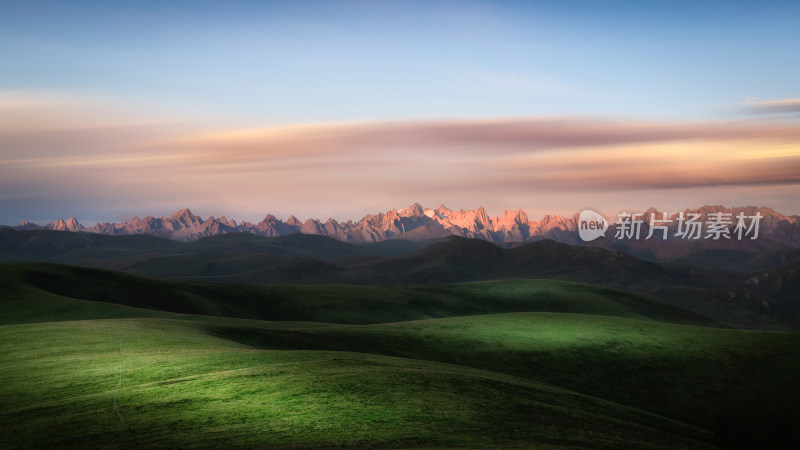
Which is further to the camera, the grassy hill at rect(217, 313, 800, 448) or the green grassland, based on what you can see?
the grassy hill at rect(217, 313, 800, 448)

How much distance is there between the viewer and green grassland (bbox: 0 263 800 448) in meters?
29.0

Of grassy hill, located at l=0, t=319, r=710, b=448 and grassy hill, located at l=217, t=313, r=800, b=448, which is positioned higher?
grassy hill, located at l=0, t=319, r=710, b=448

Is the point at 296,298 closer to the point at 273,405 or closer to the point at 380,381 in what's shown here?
the point at 380,381

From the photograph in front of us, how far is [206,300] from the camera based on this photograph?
144 metres

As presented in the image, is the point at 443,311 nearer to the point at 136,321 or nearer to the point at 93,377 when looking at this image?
the point at 136,321

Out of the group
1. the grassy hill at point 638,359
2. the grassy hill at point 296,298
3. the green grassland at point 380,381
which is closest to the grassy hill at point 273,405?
the green grassland at point 380,381

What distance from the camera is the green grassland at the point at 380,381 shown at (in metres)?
29.0

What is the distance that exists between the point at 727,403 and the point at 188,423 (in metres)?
57.9

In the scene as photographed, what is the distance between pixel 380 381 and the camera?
37.8 metres

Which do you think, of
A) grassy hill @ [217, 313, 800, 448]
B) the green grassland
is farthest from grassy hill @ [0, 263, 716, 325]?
grassy hill @ [217, 313, 800, 448]

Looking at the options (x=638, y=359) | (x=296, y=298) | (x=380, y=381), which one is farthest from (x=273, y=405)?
(x=296, y=298)

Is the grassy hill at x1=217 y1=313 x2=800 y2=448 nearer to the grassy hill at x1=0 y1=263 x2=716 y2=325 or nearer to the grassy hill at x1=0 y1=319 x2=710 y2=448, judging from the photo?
the grassy hill at x1=0 y1=319 x2=710 y2=448

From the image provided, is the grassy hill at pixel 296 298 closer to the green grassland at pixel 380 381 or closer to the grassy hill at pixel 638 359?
the green grassland at pixel 380 381

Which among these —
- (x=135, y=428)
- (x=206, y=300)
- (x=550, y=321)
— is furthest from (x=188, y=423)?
(x=206, y=300)
